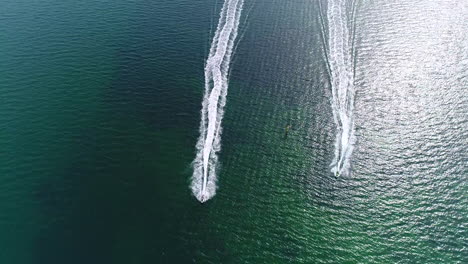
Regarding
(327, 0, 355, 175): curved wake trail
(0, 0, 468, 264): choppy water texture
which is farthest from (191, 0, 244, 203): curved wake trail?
(327, 0, 355, 175): curved wake trail

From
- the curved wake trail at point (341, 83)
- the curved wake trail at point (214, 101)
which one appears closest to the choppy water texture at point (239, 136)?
the curved wake trail at point (341, 83)

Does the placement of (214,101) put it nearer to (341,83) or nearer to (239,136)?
(239,136)

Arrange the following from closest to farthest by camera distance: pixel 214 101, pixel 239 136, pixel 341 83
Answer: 1. pixel 239 136
2. pixel 214 101
3. pixel 341 83

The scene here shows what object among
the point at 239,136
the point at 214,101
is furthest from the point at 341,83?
the point at 214,101

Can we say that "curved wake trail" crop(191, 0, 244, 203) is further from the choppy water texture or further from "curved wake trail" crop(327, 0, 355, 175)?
"curved wake trail" crop(327, 0, 355, 175)

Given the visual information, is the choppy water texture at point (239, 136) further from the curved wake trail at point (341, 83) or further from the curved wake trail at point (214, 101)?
the curved wake trail at point (214, 101)

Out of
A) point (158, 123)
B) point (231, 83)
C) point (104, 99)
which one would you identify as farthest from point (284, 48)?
point (104, 99)

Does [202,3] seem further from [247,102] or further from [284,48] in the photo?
[247,102]
